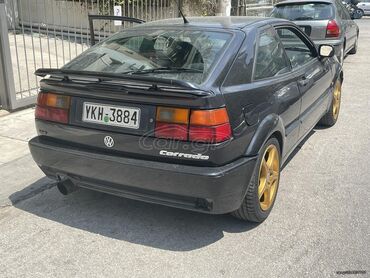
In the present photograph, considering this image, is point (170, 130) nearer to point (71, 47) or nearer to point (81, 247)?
point (81, 247)

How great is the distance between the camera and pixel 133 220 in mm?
3611

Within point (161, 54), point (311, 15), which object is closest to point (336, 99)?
point (161, 54)

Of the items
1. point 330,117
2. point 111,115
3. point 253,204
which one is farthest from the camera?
point 330,117

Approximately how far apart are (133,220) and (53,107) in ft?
3.57

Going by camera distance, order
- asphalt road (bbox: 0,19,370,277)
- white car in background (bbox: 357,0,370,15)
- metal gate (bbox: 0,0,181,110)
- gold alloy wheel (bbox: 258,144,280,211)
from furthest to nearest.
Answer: white car in background (bbox: 357,0,370,15) → metal gate (bbox: 0,0,181,110) → gold alloy wheel (bbox: 258,144,280,211) → asphalt road (bbox: 0,19,370,277)

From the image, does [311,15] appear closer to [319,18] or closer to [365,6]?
[319,18]

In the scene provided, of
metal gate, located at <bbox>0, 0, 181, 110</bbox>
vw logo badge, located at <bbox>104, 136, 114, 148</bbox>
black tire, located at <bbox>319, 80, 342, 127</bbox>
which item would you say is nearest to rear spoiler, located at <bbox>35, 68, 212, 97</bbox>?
vw logo badge, located at <bbox>104, 136, 114, 148</bbox>

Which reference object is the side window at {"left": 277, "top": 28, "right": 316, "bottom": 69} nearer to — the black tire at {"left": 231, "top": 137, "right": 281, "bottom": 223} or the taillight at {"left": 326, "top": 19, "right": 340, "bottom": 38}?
the black tire at {"left": 231, "top": 137, "right": 281, "bottom": 223}

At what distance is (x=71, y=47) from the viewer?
27.2 ft

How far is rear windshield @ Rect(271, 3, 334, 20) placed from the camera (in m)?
9.16

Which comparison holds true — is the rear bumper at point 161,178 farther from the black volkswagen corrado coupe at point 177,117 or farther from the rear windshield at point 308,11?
the rear windshield at point 308,11

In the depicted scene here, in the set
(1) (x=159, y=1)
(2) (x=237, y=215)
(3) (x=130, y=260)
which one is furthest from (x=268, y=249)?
(1) (x=159, y=1)

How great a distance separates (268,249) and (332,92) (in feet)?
10.5

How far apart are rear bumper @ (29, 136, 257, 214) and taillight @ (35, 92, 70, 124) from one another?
0.72 feet
